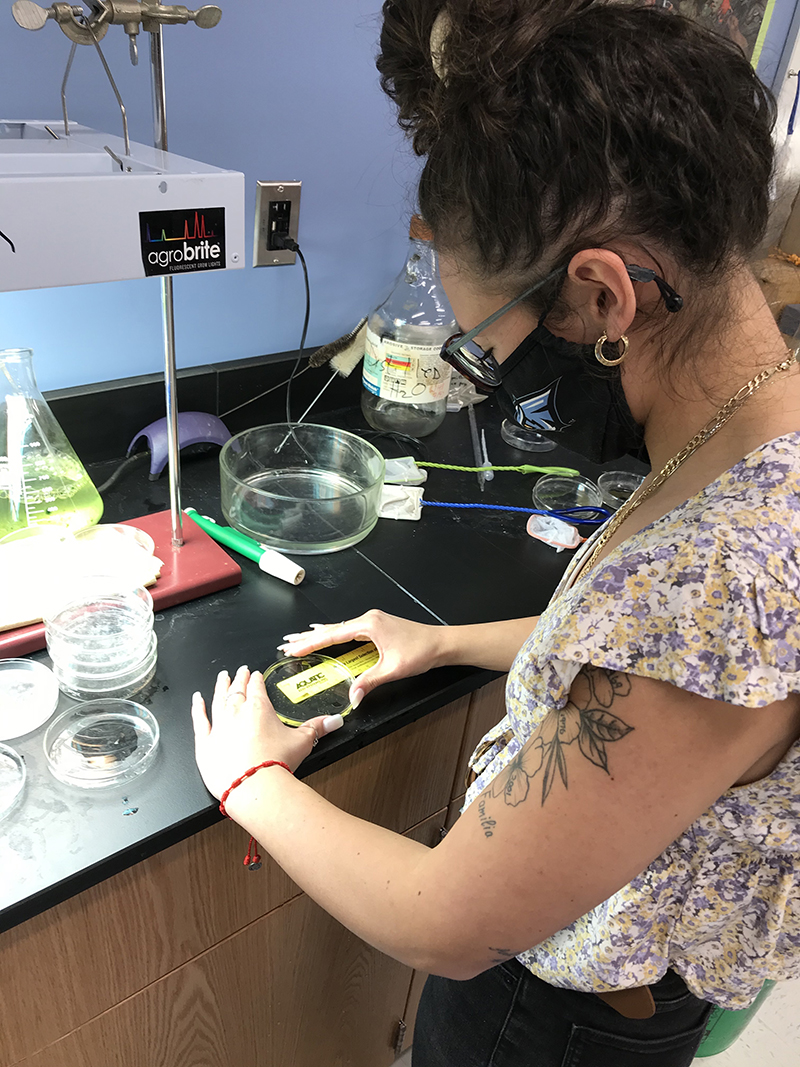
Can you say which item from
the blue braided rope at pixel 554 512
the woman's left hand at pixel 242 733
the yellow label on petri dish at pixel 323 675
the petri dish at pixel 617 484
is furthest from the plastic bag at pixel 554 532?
the woman's left hand at pixel 242 733

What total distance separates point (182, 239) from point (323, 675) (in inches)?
20.3

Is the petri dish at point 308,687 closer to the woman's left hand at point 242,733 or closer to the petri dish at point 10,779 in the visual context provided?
the woman's left hand at point 242,733

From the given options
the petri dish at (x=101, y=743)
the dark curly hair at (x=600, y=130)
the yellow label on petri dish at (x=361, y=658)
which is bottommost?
the petri dish at (x=101, y=743)

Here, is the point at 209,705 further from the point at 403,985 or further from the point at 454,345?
the point at 403,985

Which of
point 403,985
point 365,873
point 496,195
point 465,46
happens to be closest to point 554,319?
point 496,195

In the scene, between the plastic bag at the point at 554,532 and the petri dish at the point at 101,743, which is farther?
the plastic bag at the point at 554,532

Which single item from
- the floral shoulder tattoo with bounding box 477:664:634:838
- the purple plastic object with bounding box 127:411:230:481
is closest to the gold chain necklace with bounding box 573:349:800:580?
the floral shoulder tattoo with bounding box 477:664:634:838

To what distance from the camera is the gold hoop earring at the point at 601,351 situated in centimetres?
68

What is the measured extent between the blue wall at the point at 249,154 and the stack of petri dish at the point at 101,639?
1.38ft

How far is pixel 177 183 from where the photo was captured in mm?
701

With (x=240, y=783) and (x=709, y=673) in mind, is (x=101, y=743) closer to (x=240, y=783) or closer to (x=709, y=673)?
(x=240, y=783)

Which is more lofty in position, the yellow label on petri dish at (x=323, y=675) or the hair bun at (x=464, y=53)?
the hair bun at (x=464, y=53)

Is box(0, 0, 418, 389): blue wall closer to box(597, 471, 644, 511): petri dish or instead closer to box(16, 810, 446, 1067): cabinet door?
box(597, 471, 644, 511): petri dish

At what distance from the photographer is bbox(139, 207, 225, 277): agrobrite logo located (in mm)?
708
